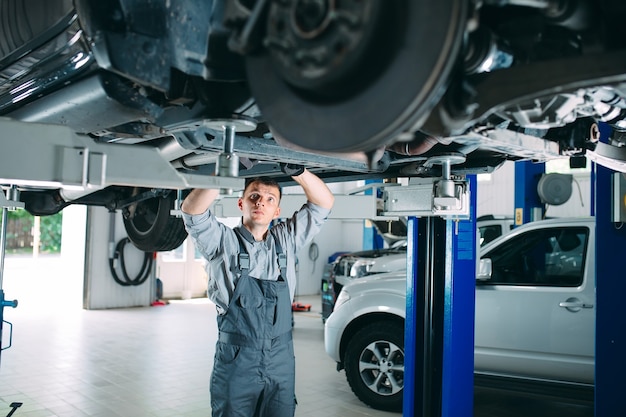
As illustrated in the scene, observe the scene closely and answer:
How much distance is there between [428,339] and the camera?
3240 mm

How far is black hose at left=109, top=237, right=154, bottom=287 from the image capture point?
981cm

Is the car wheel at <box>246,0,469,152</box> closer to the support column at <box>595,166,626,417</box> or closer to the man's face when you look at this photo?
the man's face

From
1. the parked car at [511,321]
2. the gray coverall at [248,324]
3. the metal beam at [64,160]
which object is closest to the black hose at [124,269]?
the parked car at [511,321]

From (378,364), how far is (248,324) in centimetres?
207

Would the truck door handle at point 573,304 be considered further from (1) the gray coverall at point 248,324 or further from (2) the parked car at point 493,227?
(2) the parked car at point 493,227

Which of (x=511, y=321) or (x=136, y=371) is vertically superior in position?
(x=511, y=321)

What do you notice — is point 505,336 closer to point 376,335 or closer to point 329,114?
point 376,335

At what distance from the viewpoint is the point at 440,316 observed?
10.7 ft

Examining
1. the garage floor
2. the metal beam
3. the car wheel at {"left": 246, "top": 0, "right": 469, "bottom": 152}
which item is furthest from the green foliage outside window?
the car wheel at {"left": 246, "top": 0, "right": 469, "bottom": 152}

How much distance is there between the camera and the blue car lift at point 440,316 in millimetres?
3174

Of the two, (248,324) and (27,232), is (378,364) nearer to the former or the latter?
(248,324)

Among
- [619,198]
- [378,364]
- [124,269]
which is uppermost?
[619,198]

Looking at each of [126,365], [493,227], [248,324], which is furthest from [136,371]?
[493,227]

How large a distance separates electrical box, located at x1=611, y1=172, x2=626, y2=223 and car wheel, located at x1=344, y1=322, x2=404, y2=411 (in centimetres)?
176
